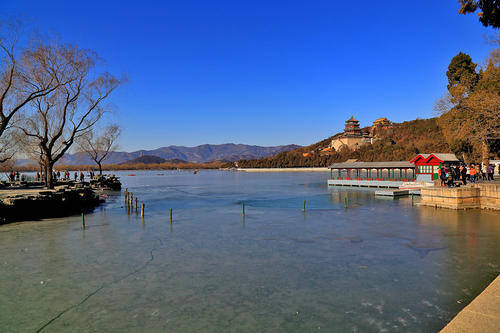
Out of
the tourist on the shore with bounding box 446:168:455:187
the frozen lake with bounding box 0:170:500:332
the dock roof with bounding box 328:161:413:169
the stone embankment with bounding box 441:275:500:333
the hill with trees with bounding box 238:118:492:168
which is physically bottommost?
the frozen lake with bounding box 0:170:500:332

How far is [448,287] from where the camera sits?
9711mm

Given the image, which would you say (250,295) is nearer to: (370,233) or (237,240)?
(237,240)

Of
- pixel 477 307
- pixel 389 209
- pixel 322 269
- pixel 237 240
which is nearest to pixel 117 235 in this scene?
pixel 237 240

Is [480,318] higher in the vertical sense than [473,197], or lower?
lower

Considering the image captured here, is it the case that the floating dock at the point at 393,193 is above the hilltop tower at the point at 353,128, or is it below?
below

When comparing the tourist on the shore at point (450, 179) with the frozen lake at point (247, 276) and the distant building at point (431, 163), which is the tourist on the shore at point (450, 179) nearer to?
the frozen lake at point (247, 276)

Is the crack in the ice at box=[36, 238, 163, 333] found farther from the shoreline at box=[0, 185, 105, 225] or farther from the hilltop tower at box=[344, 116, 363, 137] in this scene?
the hilltop tower at box=[344, 116, 363, 137]

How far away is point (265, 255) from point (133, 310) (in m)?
6.61

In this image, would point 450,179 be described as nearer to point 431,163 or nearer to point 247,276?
point 431,163

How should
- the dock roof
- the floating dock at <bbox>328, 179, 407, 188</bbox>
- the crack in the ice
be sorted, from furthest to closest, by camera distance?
1. the floating dock at <bbox>328, 179, 407, 188</bbox>
2. the dock roof
3. the crack in the ice

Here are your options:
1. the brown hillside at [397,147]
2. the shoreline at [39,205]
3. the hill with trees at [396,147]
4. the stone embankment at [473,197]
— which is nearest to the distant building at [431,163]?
the stone embankment at [473,197]

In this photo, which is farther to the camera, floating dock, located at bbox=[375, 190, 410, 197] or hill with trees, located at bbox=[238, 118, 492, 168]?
hill with trees, located at bbox=[238, 118, 492, 168]

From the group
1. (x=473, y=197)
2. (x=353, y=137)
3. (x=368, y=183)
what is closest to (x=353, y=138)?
(x=353, y=137)

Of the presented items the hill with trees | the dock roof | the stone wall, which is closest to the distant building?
the dock roof
